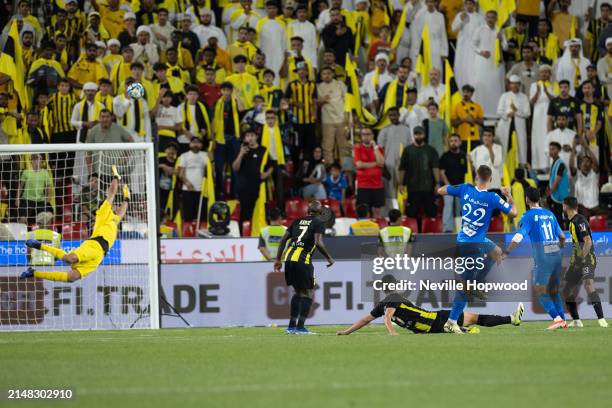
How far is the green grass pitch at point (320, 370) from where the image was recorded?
9.26 metres

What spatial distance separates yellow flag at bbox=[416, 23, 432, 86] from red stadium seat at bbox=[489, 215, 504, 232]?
3.29 metres

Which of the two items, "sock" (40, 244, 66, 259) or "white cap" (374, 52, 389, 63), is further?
"white cap" (374, 52, 389, 63)

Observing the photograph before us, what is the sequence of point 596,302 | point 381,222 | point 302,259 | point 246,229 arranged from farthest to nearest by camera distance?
point 246,229 → point 381,222 → point 596,302 → point 302,259

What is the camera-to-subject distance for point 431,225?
23.1 metres

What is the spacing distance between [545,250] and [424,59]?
898 cm

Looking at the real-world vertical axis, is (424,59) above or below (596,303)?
above

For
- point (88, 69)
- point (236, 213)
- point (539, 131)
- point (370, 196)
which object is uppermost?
point (88, 69)

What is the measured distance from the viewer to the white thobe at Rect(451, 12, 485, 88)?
25.0 m

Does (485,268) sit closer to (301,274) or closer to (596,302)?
(301,274)

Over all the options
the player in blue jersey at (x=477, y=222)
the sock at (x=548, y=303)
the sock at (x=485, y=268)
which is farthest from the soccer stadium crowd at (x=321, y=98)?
the sock at (x=485, y=268)

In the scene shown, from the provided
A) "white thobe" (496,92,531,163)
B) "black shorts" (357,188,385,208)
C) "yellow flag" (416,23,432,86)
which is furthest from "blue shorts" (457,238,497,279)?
"yellow flag" (416,23,432,86)

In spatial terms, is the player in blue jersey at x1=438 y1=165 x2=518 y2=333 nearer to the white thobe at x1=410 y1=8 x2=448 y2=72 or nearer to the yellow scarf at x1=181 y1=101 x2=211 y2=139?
the yellow scarf at x1=181 y1=101 x2=211 y2=139

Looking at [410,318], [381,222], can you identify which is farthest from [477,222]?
[381,222]

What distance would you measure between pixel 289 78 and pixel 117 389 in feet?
51.2
